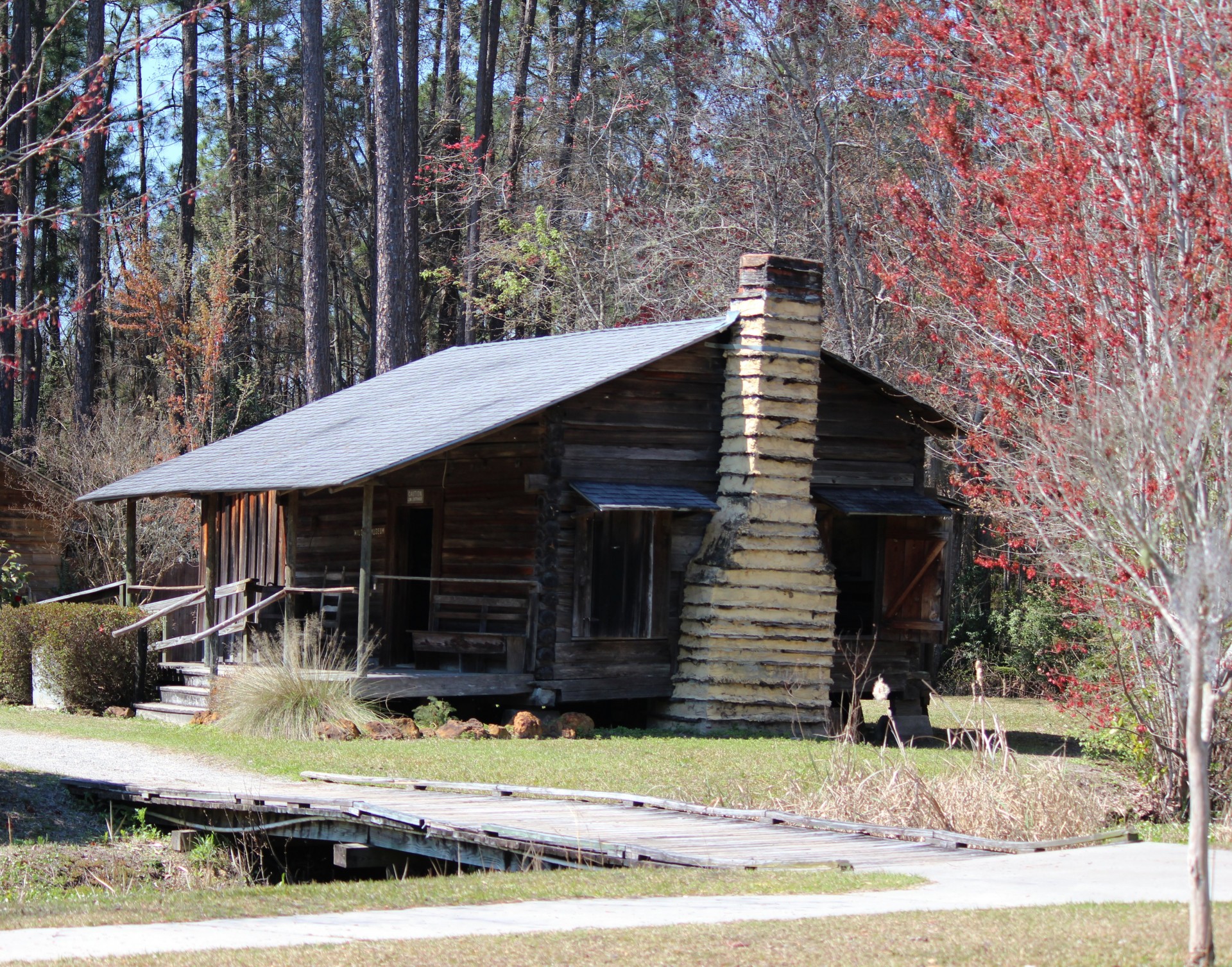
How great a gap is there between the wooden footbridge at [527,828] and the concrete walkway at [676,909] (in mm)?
540

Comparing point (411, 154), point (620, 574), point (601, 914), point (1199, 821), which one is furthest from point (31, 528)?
point (1199, 821)

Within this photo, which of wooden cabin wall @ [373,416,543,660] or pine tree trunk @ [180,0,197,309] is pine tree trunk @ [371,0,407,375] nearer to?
wooden cabin wall @ [373,416,543,660]

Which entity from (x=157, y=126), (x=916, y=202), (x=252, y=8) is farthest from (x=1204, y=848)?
(x=157, y=126)

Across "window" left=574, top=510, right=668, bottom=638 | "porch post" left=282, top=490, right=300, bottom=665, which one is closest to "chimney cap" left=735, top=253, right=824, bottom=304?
"window" left=574, top=510, right=668, bottom=638

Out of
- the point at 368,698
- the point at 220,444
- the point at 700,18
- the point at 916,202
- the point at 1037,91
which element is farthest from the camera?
the point at 700,18

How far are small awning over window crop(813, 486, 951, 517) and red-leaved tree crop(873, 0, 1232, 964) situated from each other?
167 cm

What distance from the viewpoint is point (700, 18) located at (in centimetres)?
2728

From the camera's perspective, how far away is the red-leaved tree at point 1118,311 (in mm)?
7680

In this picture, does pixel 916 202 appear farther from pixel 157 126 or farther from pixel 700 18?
pixel 157 126

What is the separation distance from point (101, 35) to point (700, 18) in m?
14.0

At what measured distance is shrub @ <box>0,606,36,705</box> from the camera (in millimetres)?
21953

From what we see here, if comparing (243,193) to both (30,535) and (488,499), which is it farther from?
(488,499)

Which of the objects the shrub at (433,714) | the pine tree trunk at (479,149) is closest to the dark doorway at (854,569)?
the shrub at (433,714)

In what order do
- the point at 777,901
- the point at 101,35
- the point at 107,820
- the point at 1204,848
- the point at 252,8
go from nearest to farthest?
the point at 1204,848
the point at 777,901
the point at 107,820
the point at 101,35
the point at 252,8
